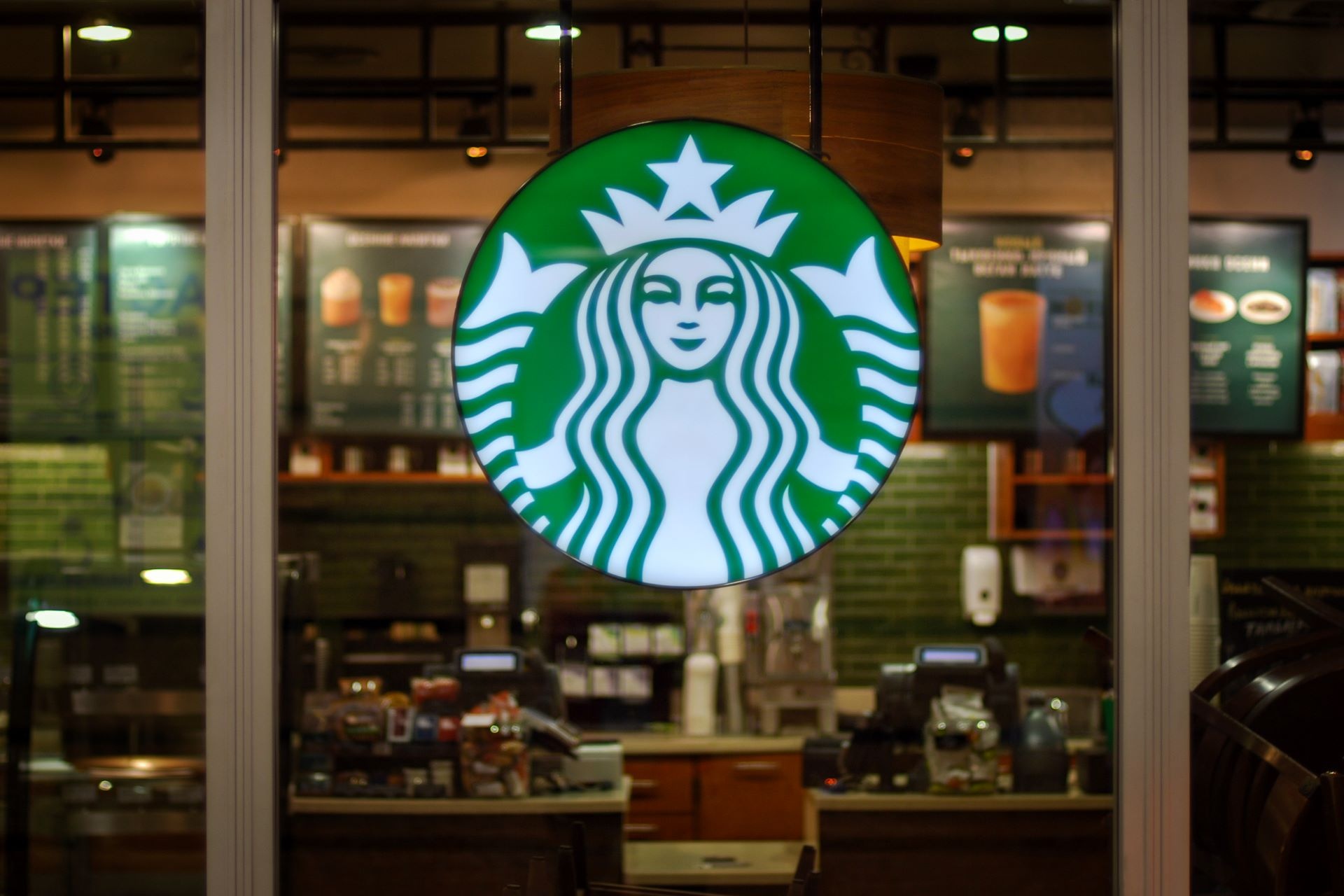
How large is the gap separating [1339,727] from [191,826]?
400 centimetres

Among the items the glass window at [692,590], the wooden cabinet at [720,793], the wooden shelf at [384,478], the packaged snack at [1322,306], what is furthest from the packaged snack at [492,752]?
the packaged snack at [1322,306]

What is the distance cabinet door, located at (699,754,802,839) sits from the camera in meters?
5.50

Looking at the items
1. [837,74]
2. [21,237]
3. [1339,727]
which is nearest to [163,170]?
[21,237]

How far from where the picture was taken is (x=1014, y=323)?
224 inches

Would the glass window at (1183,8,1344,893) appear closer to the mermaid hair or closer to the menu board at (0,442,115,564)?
the mermaid hair

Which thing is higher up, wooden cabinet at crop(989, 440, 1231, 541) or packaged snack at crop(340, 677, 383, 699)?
wooden cabinet at crop(989, 440, 1231, 541)

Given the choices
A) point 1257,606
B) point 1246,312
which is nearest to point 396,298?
point 1246,312

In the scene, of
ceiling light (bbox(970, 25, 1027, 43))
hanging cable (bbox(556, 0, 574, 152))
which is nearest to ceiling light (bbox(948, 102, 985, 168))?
ceiling light (bbox(970, 25, 1027, 43))

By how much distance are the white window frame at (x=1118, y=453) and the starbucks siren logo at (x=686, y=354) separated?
435mm

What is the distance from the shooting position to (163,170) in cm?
599

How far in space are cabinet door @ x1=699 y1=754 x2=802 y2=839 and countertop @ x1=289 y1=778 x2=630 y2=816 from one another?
3.85 ft

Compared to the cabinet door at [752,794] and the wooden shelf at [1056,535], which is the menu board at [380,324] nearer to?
the cabinet door at [752,794]

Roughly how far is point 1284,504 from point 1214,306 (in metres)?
1.04

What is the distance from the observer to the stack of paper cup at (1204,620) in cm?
485
